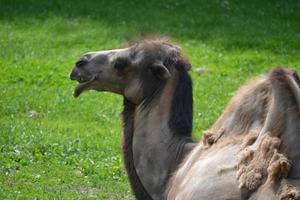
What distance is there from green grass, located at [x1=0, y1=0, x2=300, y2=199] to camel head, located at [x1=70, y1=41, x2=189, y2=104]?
14.6 inches

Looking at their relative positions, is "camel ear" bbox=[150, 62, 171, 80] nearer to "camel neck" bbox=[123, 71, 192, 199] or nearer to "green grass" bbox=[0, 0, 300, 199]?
"camel neck" bbox=[123, 71, 192, 199]

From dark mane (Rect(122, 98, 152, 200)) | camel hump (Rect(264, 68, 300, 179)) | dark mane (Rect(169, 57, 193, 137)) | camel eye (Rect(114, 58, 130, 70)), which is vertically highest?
camel hump (Rect(264, 68, 300, 179))

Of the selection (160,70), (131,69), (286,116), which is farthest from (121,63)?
(286,116)

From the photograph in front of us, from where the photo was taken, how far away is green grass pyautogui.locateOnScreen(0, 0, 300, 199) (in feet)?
31.1

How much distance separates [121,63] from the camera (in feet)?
23.6

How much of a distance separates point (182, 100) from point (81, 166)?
3.01 m

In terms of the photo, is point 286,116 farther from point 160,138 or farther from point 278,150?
point 160,138

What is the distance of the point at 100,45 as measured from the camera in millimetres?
17062

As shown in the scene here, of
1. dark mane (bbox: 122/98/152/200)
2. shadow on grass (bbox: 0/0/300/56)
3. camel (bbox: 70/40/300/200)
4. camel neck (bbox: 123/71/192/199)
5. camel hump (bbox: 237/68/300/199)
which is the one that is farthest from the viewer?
shadow on grass (bbox: 0/0/300/56)

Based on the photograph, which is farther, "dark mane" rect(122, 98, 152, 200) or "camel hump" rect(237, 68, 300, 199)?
"dark mane" rect(122, 98, 152, 200)

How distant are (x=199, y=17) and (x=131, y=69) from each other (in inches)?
497

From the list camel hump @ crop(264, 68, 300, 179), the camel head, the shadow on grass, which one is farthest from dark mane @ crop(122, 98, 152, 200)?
the shadow on grass

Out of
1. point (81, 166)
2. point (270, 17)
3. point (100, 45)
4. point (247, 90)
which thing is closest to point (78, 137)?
point (81, 166)

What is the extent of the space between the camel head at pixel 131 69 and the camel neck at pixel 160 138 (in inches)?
4.3
